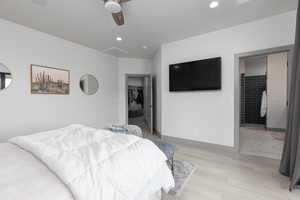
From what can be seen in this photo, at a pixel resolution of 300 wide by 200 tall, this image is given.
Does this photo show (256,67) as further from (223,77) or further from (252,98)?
(223,77)

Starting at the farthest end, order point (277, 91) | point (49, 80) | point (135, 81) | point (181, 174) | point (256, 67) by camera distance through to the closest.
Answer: point (135, 81)
point (256, 67)
point (277, 91)
point (49, 80)
point (181, 174)

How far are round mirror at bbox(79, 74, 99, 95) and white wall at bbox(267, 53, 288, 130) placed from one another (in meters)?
5.71

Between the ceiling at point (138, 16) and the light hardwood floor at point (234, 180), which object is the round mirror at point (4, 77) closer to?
the ceiling at point (138, 16)

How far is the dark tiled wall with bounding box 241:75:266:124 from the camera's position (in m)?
4.80

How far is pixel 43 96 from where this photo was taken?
2.78 meters

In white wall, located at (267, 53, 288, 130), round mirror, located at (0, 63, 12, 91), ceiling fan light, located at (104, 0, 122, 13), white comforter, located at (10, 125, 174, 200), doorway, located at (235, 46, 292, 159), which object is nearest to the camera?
white comforter, located at (10, 125, 174, 200)

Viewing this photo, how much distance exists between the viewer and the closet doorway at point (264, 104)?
124 inches

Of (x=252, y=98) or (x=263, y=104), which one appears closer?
(x=263, y=104)

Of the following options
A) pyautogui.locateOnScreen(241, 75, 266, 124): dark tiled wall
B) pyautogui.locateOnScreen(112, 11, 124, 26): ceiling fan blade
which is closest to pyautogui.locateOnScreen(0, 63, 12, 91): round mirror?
pyautogui.locateOnScreen(112, 11, 124, 26): ceiling fan blade

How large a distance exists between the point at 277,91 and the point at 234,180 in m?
4.11

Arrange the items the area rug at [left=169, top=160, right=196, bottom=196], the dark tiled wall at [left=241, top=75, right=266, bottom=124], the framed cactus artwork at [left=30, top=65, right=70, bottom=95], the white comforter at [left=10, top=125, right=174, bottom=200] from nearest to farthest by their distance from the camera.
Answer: the white comforter at [left=10, top=125, right=174, bottom=200] < the area rug at [left=169, top=160, right=196, bottom=196] < the framed cactus artwork at [left=30, top=65, right=70, bottom=95] < the dark tiled wall at [left=241, top=75, right=266, bottom=124]

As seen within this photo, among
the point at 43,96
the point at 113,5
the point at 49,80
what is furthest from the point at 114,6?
the point at 43,96

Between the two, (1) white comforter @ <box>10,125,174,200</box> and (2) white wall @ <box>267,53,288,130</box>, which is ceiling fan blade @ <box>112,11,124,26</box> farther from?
(2) white wall @ <box>267,53,288,130</box>

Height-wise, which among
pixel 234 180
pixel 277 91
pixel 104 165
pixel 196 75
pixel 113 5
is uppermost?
pixel 113 5
